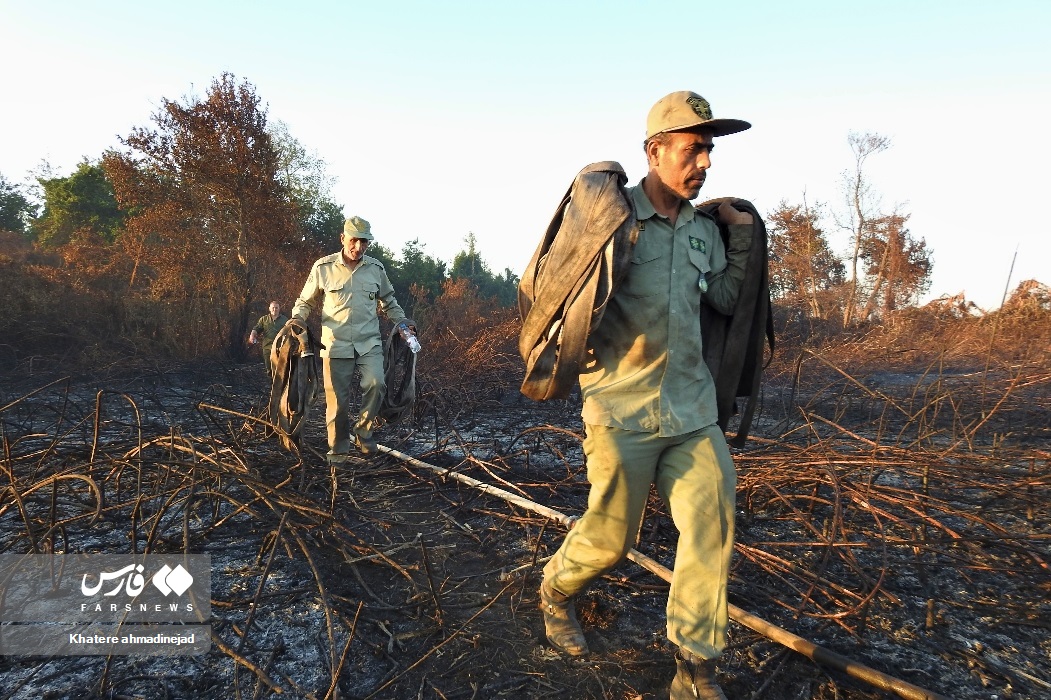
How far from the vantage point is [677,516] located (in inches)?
84.0

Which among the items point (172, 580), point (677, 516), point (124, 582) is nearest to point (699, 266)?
point (677, 516)

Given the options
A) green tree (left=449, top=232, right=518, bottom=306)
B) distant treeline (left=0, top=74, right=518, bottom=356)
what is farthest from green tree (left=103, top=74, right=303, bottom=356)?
green tree (left=449, top=232, right=518, bottom=306)

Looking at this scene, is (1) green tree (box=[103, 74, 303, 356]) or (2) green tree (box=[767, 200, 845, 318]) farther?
(2) green tree (box=[767, 200, 845, 318])

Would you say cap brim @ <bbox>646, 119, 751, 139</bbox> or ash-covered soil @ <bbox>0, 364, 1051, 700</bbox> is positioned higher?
cap brim @ <bbox>646, 119, 751, 139</bbox>

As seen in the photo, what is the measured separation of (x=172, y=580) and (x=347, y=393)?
2.62 m

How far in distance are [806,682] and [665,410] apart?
3.85ft

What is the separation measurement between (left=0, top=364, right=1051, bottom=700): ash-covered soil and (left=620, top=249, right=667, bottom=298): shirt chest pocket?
1.39 m

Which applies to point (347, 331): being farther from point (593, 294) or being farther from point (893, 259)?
point (893, 259)

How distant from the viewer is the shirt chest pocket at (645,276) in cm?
219

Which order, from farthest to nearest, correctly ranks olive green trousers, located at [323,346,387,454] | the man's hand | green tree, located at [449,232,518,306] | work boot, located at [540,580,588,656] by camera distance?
green tree, located at [449,232,518,306], olive green trousers, located at [323,346,387,454], work boot, located at [540,580,588,656], the man's hand

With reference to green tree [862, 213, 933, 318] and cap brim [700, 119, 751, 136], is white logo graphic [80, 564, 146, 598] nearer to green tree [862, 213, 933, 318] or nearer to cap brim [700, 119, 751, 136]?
cap brim [700, 119, 751, 136]

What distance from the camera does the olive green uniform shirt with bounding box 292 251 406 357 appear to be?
5234 millimetres

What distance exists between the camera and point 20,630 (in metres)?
2.49

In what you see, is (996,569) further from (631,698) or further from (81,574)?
(81,574)
